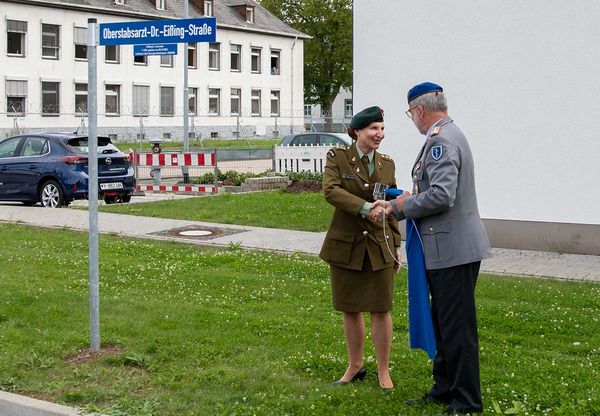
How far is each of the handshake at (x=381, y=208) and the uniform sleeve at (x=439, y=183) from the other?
15cm

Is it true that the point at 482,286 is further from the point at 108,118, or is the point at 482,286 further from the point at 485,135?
the point at 108,118

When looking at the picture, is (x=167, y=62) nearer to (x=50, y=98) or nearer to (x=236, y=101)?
(x=236, y=101)

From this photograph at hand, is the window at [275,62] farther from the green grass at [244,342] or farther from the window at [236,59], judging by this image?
the green grass at [244,342]

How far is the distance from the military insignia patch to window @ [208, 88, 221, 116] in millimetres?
55755

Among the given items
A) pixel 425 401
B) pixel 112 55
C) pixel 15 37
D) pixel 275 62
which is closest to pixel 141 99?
pixel 112 55

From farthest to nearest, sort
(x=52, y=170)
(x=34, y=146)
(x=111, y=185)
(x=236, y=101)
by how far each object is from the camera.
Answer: (x=236, y=101) → (x=111, y=185) → (x=34, y=146) → (x=52, y=170)

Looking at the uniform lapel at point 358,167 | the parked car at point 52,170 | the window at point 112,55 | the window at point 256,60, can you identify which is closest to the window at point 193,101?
the window at point 112,55

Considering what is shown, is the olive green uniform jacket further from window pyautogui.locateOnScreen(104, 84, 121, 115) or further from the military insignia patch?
window pyautogui.locateOnScreen(104, 84, 121, 115)

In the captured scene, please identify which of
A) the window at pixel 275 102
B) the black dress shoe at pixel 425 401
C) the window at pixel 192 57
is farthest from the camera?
the window at pixel 275 102

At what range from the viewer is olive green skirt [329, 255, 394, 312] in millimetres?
6234

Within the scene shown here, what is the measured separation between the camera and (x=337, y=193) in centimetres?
612

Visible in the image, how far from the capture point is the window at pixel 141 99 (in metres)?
55.3

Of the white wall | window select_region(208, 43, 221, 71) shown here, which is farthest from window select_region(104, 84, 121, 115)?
the white wall

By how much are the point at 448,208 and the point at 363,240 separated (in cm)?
84
